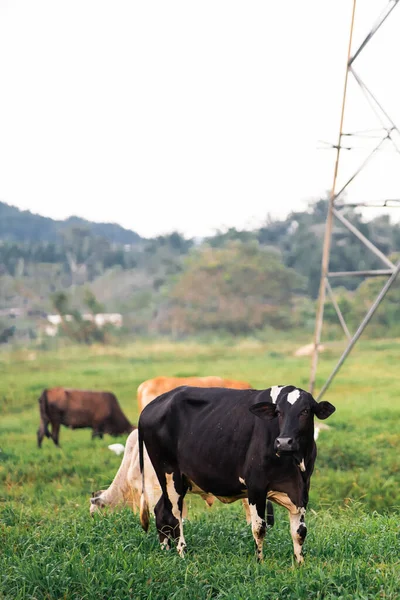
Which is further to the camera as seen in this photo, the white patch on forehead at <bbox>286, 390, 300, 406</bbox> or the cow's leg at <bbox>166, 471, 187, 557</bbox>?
the cow's leg at <bbox>166, 471, 187, 557</bbox>

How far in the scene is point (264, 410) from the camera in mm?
6301

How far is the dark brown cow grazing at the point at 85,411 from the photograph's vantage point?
1702cm

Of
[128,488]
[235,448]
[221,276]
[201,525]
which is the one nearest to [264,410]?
[235,448]

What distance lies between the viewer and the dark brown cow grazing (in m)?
17.0

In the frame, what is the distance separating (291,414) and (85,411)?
11.3 meters

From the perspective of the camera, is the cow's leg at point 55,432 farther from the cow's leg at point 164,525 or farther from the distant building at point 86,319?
the distant building at point 86,319

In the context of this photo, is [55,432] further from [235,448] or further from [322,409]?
[322,409]

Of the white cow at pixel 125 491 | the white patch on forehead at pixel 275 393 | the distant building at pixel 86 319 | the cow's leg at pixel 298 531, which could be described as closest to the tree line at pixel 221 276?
the distant building at pixel 86 319

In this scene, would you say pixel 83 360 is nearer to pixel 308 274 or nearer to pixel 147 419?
pixel 308 274

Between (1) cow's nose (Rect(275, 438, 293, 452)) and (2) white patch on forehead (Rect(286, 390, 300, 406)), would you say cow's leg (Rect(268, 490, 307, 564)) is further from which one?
(2) white patch on forehead (Rect(286, 390, 300, 406))

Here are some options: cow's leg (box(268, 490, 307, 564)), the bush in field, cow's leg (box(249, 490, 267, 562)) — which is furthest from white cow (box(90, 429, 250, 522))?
the bush in field

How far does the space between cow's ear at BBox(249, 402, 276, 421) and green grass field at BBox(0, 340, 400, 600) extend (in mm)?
1023

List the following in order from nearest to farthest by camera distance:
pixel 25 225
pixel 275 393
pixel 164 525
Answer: pixel 275 393, pixel 164 525, pixel 25 225

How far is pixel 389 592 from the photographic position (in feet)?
19.0
